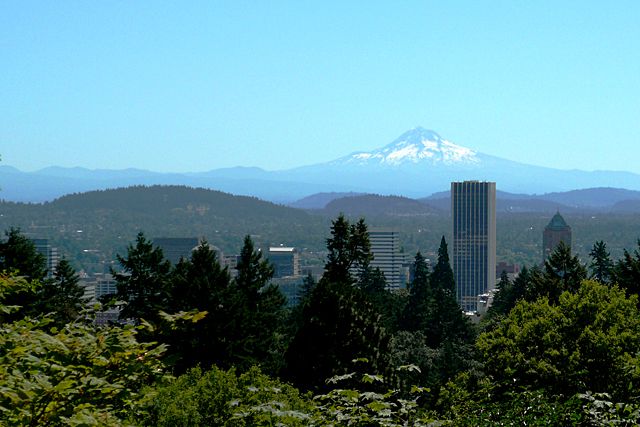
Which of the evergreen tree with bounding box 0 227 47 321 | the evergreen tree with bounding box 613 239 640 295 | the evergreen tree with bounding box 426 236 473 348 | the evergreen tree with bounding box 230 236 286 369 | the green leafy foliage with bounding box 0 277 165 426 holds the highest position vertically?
the green leafy foliage with bounding box 0 277 165 426

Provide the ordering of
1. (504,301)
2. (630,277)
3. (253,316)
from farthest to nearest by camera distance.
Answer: (504,301), (630,277), (253,316)

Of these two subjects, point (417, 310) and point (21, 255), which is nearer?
Answer: point (21, 255)

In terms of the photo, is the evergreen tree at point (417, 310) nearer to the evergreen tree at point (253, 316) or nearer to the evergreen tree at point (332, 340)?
the evergreen tree at point (253, 316)

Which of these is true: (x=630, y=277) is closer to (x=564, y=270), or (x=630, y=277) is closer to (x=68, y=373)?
(x=564, y=270)

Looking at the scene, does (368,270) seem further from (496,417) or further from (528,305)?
(496,417)

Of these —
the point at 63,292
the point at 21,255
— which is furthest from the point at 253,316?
the point at 63,292

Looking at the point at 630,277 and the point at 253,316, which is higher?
the point at 630,277

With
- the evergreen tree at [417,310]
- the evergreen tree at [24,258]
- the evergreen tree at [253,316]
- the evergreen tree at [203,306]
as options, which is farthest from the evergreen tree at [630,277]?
the evergreen tree at [417,310]

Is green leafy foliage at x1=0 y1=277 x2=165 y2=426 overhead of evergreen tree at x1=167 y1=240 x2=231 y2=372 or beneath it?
overhead

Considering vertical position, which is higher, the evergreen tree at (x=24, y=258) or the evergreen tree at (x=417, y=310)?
the evergreen tree at (x=24, y=258)

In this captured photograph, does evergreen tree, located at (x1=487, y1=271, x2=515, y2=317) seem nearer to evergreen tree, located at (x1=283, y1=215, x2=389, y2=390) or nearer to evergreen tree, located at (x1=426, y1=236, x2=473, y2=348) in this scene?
evergreen tree, located at (x1=426, y1=236, x2=473, y2=348)

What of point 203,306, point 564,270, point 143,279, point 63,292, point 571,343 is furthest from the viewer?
point 564,270

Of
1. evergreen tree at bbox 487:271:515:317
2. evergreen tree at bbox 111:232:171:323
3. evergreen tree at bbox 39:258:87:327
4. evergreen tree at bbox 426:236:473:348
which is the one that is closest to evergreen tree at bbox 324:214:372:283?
evergreen tree at bbox 111:232:171:323

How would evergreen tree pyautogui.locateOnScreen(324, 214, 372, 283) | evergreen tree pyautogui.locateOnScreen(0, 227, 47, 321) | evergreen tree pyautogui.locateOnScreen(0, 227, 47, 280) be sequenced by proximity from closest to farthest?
1. evergreen tree pyautogui.locateOnScreen(0, 227, 47, 321)
2. evergreen tree pyautogui.locateOnScreen(0, 227, 47, 280)
3. evergreen tree pyautogui.locateOnScreen(324, 214, 372, 283)
